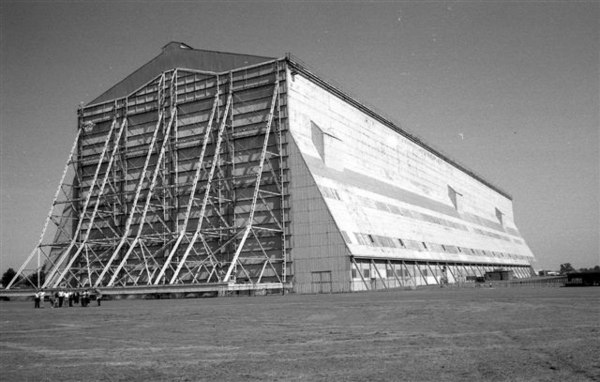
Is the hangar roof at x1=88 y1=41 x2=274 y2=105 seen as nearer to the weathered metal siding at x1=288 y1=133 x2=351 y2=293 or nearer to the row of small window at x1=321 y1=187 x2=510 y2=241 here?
the weathered metal siding at x1=288 y1=133 x2=351 y2=293

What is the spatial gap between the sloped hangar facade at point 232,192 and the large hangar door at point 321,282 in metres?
0.11

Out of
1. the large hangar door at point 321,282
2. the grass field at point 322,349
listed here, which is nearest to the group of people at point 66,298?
the grass field at point 322,349

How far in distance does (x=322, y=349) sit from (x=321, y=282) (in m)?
37.1

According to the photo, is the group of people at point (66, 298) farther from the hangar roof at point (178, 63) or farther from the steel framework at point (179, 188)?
the hangar roof at point (178, 63)

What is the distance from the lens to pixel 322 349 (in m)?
13.4

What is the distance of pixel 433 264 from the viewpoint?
69125 mm

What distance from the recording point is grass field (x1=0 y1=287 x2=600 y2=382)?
10414 mm

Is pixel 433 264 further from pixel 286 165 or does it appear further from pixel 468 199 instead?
pixel 468 199

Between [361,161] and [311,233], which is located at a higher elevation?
[361,161]

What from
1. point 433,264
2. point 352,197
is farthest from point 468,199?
point 352,197

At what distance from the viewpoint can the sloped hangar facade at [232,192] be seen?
51.9 metres

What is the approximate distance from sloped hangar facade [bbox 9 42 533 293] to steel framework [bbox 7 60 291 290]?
16 centimetres

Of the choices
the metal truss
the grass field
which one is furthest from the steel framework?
the grass field

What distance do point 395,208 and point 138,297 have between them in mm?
32803
